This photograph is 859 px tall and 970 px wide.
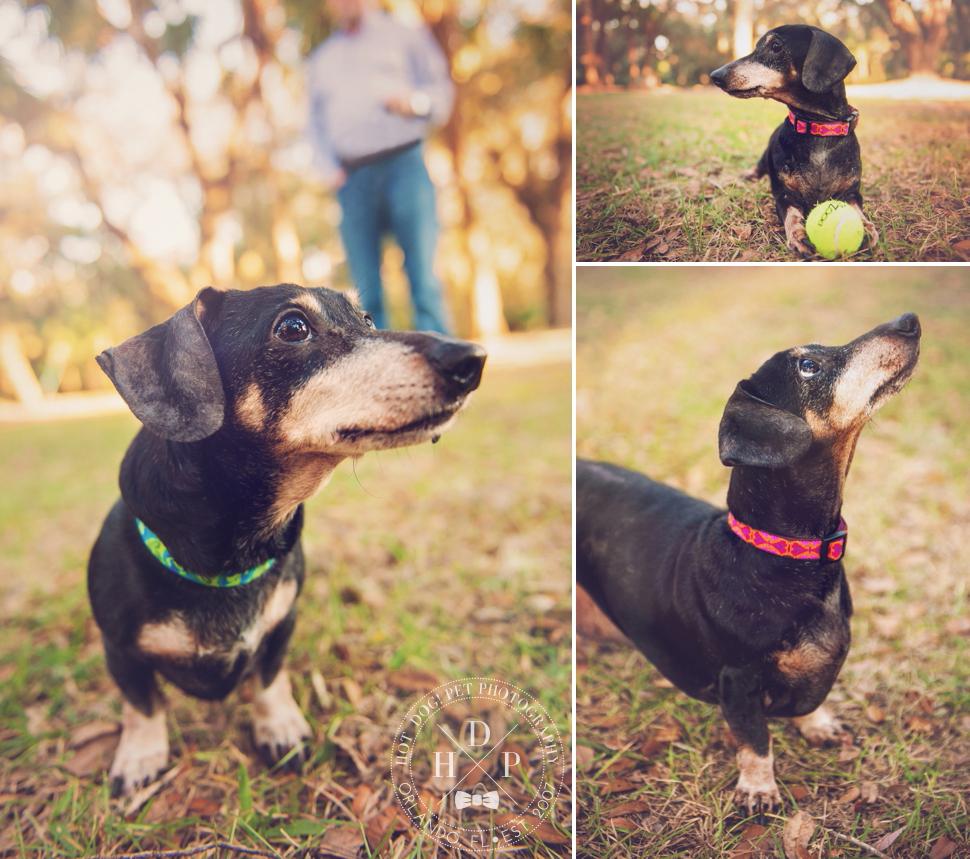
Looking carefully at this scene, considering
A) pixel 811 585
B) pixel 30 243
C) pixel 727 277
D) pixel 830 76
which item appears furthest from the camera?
pixel 30 243

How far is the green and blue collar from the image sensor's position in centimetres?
173

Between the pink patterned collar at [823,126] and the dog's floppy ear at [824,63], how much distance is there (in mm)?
89

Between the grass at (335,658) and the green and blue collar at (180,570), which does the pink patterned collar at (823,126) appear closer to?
the grass at (335,658)

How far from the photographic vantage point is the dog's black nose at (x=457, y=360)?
4.84 feet

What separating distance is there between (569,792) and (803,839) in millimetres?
645

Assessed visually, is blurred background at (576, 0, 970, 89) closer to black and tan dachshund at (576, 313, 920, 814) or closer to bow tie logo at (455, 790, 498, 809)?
black and tan dachshund at (576, 313, 920, 814)

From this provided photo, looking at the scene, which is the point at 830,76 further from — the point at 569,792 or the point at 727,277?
the point at 569,792

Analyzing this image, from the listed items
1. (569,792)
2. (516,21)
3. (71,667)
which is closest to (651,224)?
(569,792)

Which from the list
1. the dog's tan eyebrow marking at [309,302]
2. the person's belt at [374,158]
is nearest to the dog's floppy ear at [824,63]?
the dog's tan eyebrow marking at [309,302]

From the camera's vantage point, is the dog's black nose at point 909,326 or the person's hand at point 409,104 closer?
the dog's black nose at point 909,326

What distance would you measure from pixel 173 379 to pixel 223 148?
10738 millimetres

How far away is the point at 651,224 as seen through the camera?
81.0 inches

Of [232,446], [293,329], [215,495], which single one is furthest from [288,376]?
[215,495]

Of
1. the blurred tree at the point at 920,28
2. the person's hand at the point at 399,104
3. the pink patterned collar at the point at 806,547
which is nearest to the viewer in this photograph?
the pink patterned collar at the point at 806,547
